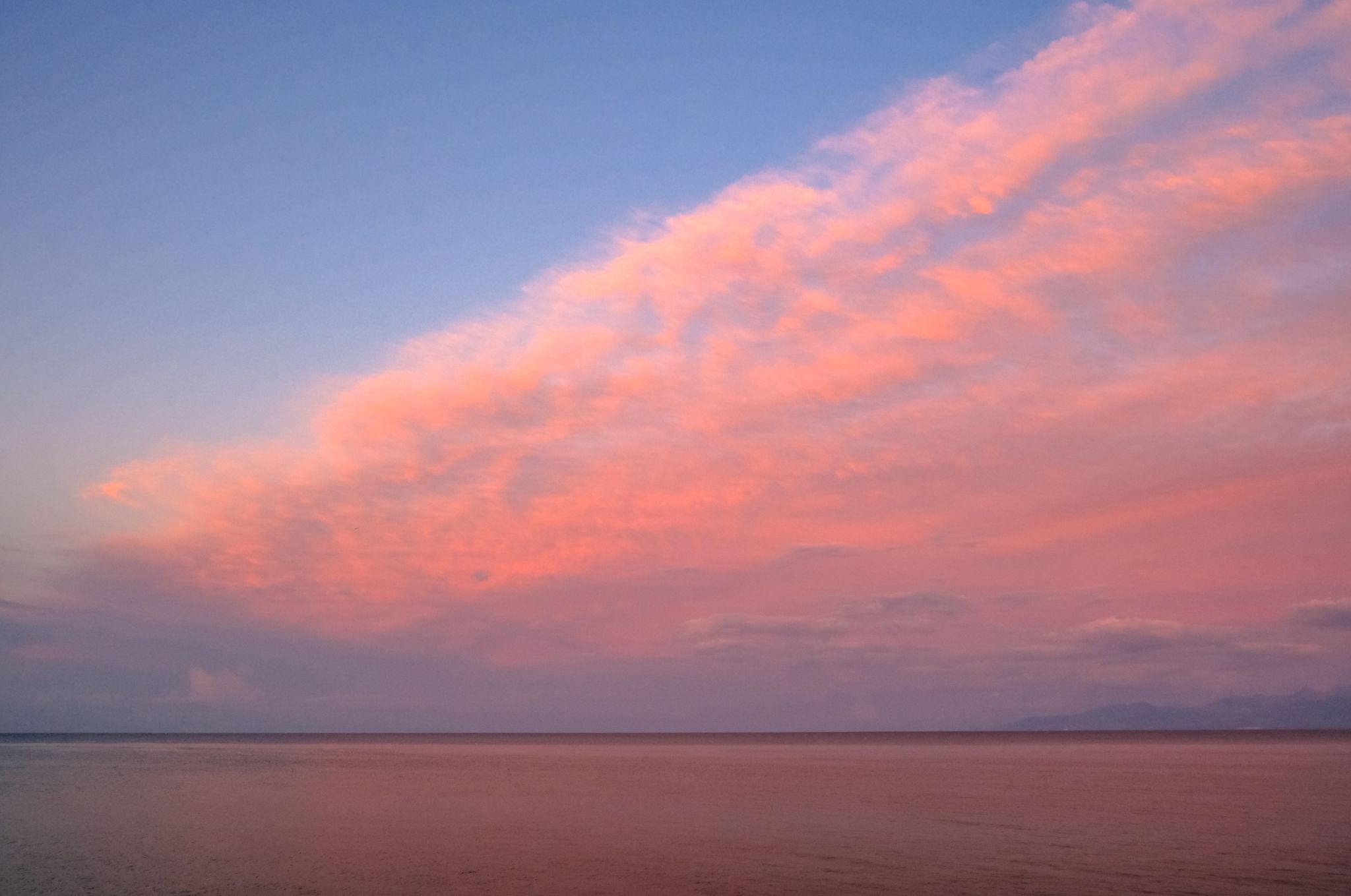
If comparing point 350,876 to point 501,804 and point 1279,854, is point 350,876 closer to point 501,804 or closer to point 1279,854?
point 501,804

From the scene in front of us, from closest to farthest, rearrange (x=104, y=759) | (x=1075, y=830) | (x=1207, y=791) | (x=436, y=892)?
(x=436, y=892) → (x=1075, y=830) → (x=1207, y=791) → (x=104, y=759)

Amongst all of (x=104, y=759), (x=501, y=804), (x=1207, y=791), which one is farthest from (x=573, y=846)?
(x=104, y=759)

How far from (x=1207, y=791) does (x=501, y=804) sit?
3686 cm

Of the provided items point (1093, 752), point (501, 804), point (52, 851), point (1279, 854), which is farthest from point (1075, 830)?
point (1093, 752)

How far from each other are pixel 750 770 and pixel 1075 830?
45.8 m

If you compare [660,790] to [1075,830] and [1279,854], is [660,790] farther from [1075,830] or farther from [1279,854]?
[1279,854]

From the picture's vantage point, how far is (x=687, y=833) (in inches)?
1473

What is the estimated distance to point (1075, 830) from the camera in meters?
36.4

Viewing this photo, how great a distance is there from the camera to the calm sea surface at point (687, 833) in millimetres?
27031

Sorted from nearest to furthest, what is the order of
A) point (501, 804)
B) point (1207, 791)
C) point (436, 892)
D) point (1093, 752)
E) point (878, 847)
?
point (436, 892), point (878, 847), point (501, 804), point (1207, 791), point (1093, 752)

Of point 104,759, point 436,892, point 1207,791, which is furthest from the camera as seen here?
point 104,759

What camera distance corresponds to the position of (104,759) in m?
108

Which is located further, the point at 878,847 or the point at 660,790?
the point at 660,790

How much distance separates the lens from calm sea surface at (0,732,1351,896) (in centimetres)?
2703
